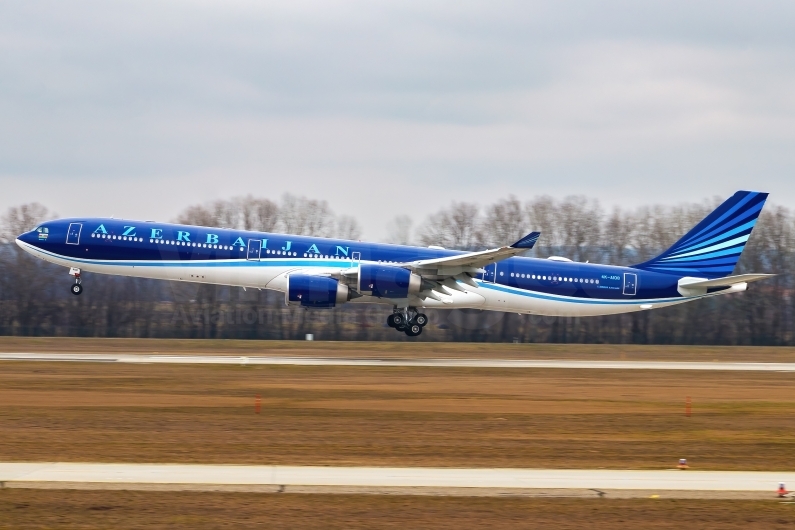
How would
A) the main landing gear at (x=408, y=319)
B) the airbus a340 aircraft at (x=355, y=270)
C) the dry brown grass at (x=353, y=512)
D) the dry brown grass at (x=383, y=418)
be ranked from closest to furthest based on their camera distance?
the dry brown grass at (x=353, y=512) → the dry brown grass at (x=383, y=418) → the airbus a340 aircraft at (x=355, y=270) → the main landing gear at (x=408, y=319)

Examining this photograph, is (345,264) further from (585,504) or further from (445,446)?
(585,504)

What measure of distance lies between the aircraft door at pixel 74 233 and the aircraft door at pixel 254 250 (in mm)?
6612

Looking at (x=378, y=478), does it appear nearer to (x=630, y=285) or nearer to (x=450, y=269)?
(x=450, y=269)

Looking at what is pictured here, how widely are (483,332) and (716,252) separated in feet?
61.8

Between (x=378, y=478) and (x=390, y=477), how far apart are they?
22cm

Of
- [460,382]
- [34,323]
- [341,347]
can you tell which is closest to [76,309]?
[34,323]

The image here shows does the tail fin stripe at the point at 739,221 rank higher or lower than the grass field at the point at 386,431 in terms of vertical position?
higher

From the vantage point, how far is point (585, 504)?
1253 centimetres

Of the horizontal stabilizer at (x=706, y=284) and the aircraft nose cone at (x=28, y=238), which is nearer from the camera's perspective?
the aircraft nose cone at (x=28, y=238)

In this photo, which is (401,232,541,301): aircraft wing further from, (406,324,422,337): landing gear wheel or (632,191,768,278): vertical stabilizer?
(632,191,768,278): vertical stabilizer

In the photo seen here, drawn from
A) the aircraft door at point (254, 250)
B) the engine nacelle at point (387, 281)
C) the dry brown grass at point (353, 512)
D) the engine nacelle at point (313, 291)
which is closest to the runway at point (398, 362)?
the engine nacelle at point (313, 291)

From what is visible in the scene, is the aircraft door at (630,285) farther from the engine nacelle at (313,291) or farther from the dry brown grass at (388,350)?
the engine nacelle at (313,291)

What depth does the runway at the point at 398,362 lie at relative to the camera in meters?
32.9

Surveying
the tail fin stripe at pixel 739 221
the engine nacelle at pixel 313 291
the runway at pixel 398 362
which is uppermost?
the tail fin stripe at pixel 739 221
